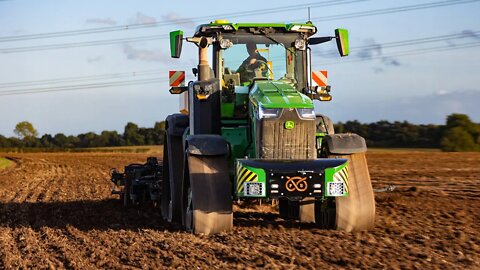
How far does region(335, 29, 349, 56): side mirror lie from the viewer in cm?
1104

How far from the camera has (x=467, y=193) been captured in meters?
15.6

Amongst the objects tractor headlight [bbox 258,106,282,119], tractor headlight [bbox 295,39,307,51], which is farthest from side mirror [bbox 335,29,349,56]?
tractor headlight [bbox 258,106,282,119]

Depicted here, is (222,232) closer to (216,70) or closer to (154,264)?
(154,264)

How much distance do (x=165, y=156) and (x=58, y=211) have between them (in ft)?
8.63

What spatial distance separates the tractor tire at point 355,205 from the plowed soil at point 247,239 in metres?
0.19

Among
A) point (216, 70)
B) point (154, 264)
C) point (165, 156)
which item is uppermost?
point (216, 70)

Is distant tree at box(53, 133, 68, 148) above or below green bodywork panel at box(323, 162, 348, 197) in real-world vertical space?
above

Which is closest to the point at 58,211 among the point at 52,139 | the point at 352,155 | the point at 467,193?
the point at 352,155

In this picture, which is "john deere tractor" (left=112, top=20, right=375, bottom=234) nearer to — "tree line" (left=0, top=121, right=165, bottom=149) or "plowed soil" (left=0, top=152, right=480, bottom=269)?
"plowed soil" (left=0, top=152, right=480, bottom=269)

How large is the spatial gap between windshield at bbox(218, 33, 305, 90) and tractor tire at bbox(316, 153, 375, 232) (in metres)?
1.89

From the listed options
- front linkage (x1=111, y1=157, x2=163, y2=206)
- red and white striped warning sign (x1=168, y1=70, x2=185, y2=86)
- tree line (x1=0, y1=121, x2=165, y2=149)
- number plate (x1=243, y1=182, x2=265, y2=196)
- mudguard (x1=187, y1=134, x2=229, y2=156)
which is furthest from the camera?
tree line (x1=0, y1=121, x2=165, y2=149)

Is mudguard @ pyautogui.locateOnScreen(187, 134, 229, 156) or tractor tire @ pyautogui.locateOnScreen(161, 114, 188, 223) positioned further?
tractor tire @ pyautogui.locateOnScreen(161, 114, 188, 223)

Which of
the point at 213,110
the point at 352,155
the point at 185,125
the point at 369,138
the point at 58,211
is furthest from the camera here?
the point at 369,138

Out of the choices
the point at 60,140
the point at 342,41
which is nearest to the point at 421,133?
the point at 342,41
